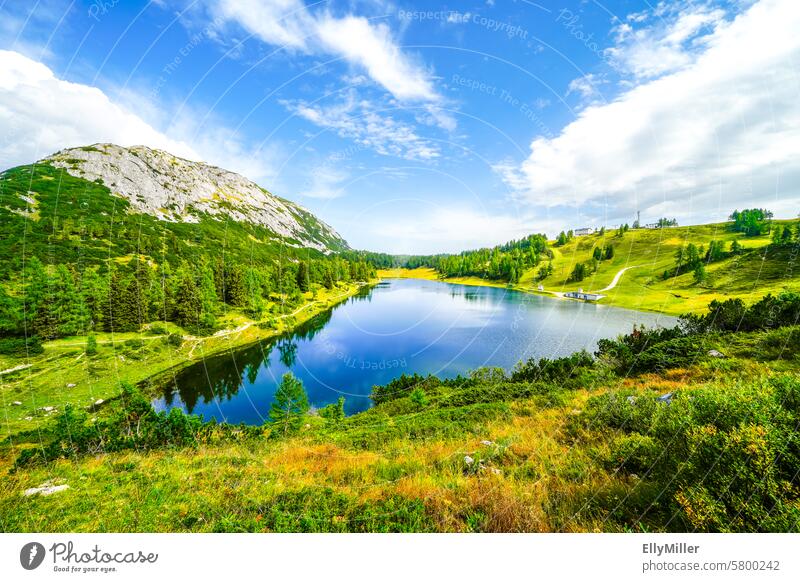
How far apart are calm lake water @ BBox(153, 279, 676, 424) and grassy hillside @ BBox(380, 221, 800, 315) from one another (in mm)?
6415

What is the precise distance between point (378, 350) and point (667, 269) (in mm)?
71224

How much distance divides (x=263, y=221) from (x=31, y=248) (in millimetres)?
92096

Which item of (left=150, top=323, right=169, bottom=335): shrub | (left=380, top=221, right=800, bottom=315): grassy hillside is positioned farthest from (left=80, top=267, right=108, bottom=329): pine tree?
Answer: (left=380, top=221, right=800, bottom=315): grassy hillside

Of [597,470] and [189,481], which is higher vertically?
[597,470]

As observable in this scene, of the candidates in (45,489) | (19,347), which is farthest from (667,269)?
(19,347)

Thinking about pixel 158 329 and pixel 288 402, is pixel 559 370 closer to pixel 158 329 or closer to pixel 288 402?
pixel 288 402

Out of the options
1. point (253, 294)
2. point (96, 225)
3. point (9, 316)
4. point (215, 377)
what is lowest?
point (215, 377)

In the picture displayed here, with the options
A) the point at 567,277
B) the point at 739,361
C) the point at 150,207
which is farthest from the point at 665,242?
the point at 150,207

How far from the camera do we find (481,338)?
42.2 meters

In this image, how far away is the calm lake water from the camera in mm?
27766

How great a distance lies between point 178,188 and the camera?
117750 millimetres

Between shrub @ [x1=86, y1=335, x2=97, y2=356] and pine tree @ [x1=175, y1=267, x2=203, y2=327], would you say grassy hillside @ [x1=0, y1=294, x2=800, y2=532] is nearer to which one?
shrub @ [x1=86, y1=335, x2=97, y2=356]

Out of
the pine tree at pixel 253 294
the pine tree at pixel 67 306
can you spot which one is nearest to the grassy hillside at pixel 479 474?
the pine tree at pixel 67 306
